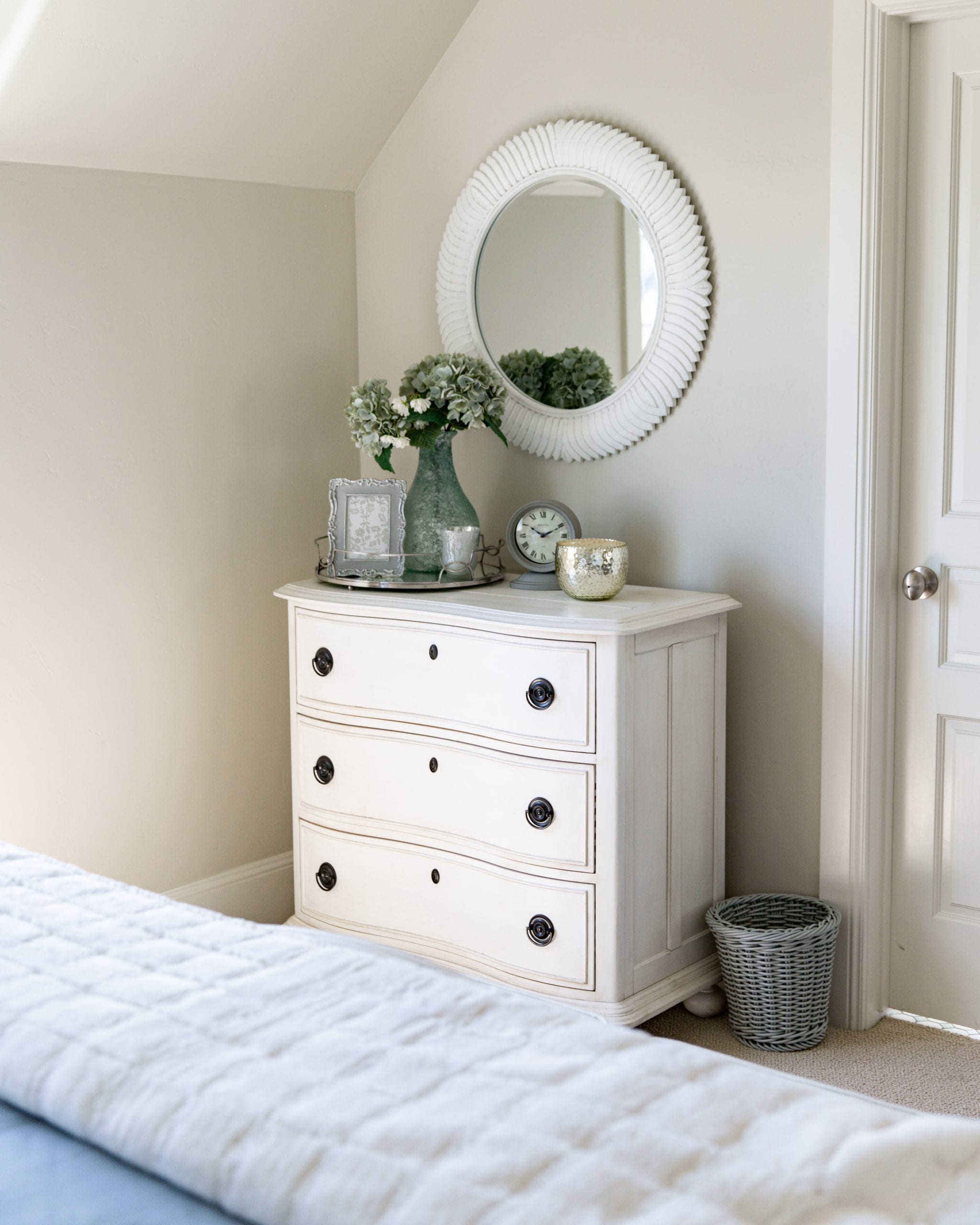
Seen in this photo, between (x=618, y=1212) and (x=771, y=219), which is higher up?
(x=771, y=219)

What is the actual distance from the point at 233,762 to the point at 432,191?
4.88ft

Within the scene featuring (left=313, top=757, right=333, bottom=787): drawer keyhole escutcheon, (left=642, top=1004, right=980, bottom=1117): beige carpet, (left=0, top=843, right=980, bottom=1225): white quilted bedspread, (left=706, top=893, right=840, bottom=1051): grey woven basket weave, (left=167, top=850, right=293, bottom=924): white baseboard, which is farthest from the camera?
(left=167, top=850, right=293, bottom=924): white baseboard

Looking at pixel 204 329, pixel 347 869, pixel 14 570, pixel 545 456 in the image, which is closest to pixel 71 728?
pixel 14 570

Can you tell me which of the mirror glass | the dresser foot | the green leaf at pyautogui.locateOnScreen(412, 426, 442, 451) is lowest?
the dresser foot

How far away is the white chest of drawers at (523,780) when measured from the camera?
228 centimetres

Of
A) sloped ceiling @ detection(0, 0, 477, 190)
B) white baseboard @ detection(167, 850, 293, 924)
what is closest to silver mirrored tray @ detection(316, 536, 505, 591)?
white baseboard @ detection(167, 850, 293, 924)

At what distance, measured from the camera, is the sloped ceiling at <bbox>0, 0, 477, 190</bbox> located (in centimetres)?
240

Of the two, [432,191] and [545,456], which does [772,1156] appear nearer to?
[545,456]

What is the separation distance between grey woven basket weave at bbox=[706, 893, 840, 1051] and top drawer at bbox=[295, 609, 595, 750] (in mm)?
525

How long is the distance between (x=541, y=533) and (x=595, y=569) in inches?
11.6

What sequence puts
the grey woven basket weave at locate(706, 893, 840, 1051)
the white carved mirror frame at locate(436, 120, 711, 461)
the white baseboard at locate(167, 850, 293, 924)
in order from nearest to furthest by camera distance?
the grey woven basket weave at locate(706, 893, 840, 1051), the white carved mirror frame at locate(436, 120, 711, 461), the white baseboard at locate(167, 850, 293, 924)

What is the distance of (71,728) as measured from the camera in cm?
272

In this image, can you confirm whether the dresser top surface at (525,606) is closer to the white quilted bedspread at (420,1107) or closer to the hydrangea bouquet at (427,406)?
the hydrangea bouquet at (427,406)

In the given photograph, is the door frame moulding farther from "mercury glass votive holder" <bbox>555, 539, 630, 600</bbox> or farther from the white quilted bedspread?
the white quilted bedspread
